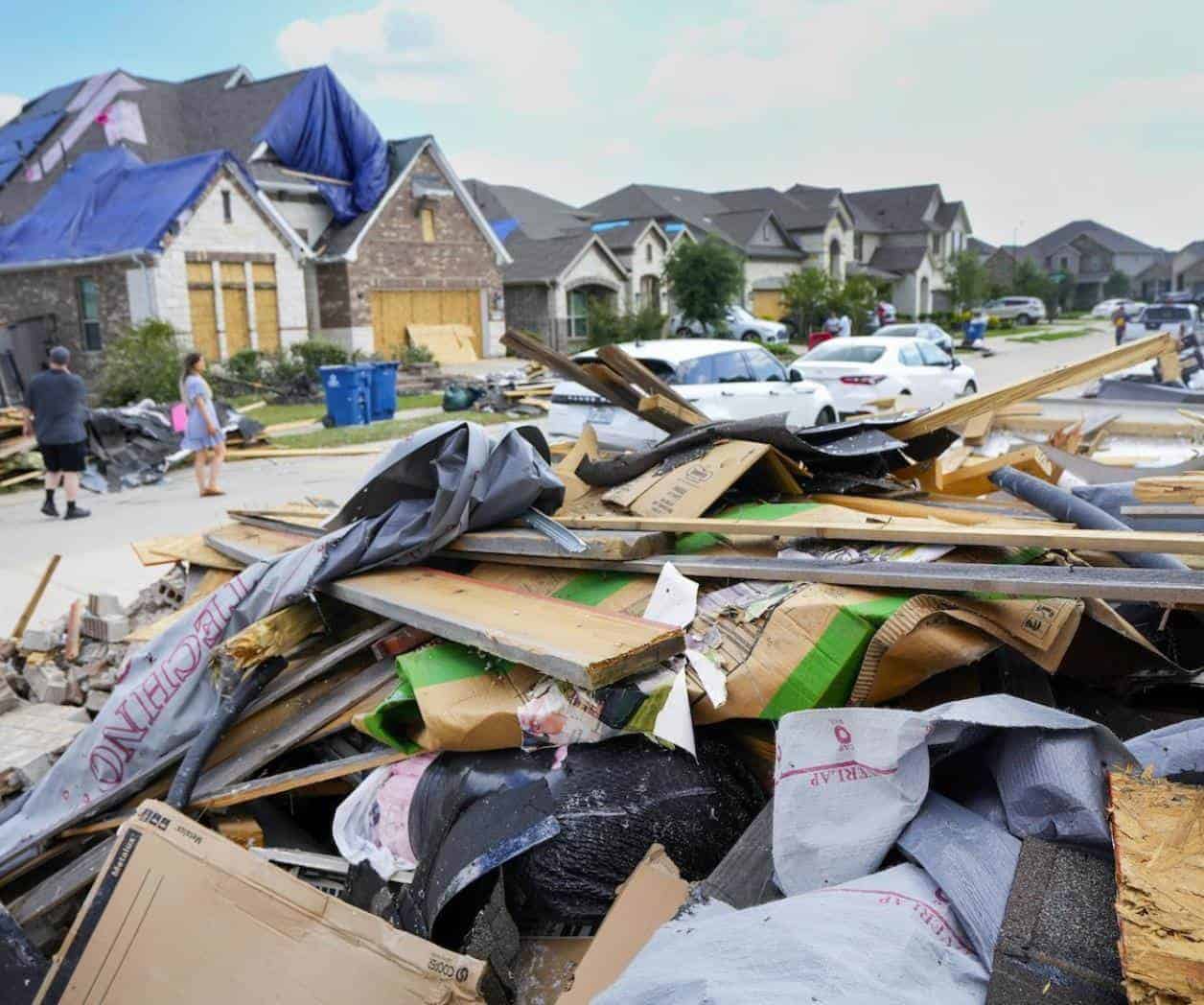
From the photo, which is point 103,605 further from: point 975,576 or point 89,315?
point 89,315

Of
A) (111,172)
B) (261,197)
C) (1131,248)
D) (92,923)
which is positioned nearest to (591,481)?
(92,923)

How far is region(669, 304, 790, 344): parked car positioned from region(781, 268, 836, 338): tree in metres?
3.11

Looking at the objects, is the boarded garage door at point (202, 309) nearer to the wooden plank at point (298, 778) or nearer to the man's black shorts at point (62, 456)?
the man's black shorts at point (62, 456)

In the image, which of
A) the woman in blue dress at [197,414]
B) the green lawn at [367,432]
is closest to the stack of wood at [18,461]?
the woman in blue dress at [197,414]

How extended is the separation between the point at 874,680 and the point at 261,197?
25221mm

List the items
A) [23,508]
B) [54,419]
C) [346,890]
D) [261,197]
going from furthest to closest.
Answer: [261,197], [23,508], [54,419], [346,890]

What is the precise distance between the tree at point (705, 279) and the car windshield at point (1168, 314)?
12270mm

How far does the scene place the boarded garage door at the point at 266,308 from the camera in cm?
2566

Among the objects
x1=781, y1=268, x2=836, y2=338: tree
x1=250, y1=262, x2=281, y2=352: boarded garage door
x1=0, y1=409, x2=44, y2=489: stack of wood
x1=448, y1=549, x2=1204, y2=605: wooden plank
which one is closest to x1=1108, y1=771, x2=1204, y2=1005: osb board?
x1=448, y1=549, x2=1204, y2=605: wooden plank

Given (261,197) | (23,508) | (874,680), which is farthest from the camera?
(261,197)

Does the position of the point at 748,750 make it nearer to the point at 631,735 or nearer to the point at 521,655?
the point at 631,735

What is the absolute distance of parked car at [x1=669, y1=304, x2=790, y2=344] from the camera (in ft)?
111

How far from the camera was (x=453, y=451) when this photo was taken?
4020 mm

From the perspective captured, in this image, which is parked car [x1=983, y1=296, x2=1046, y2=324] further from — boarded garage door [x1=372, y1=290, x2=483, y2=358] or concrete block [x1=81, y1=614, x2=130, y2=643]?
concrete block [x1=81, y1=614, x2=130, y2=643]
